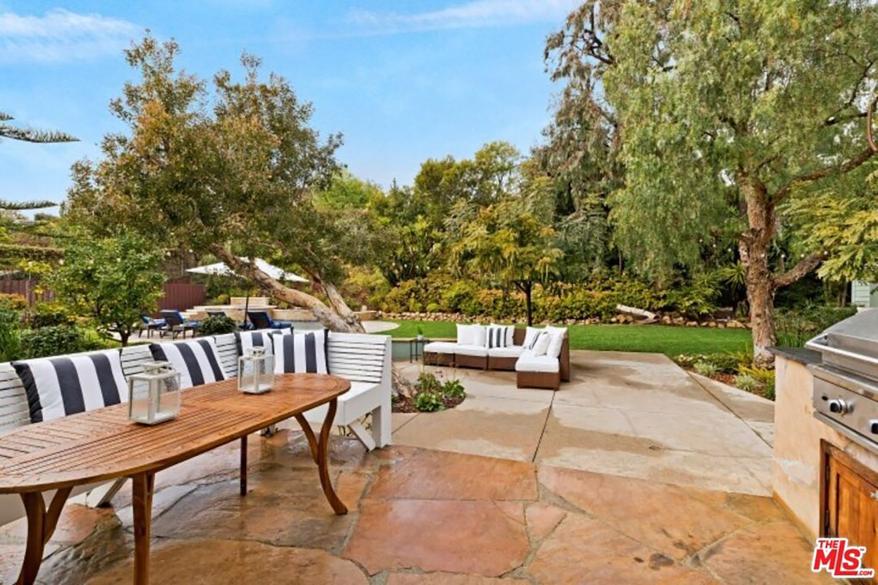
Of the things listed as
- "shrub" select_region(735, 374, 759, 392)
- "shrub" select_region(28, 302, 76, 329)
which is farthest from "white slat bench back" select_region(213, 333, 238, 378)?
"shrub" select_region(735, 374, 759, 392)

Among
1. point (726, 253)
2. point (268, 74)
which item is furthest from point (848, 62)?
point (726, 253)

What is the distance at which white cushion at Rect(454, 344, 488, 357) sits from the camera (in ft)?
26.2

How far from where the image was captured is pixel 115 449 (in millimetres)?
1690

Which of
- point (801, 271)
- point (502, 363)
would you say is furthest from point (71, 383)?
point (801, 271)

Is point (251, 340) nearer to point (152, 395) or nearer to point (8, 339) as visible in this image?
point (152, 395)

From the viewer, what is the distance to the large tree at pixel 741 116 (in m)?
6.06

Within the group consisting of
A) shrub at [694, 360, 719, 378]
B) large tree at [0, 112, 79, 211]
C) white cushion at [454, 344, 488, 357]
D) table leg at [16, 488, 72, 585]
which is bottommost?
shrub at [694, 360, 719, 378]

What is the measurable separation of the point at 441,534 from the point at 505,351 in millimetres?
5430

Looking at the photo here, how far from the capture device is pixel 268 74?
633 cm

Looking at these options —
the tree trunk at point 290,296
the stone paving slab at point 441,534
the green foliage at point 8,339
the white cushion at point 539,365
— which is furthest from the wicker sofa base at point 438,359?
the green foliage at point 8,339

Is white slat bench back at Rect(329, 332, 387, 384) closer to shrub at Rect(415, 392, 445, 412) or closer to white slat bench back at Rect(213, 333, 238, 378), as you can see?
white slat bench back at Rect(213, 333, 238, 378)

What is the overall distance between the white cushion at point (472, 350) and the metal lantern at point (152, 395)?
6.22 metres

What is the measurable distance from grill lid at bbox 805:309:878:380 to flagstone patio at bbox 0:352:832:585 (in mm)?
1019

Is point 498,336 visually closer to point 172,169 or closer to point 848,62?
point 172,169
